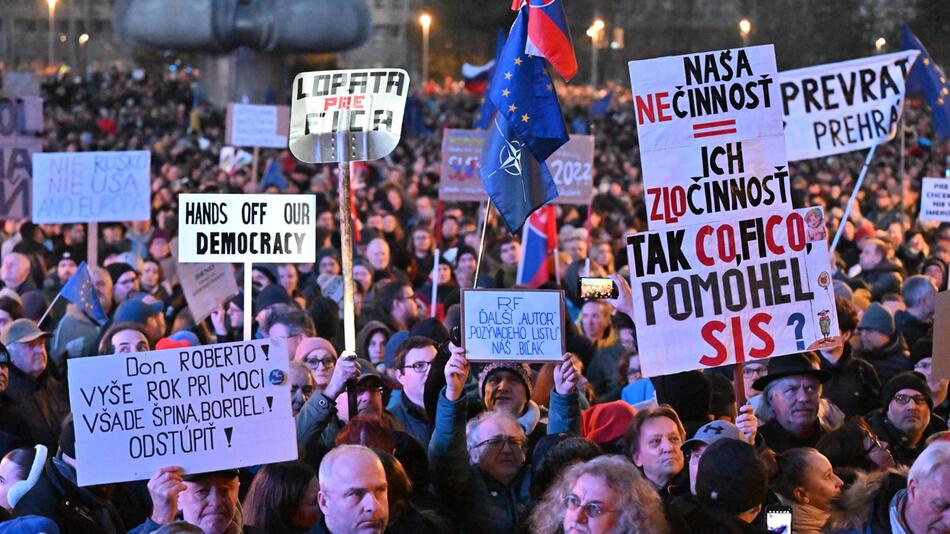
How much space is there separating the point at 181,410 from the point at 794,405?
2.73 meters

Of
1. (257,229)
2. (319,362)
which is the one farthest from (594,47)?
(319,362)

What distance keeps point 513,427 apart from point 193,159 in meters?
20.7

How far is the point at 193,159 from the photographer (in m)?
26.5

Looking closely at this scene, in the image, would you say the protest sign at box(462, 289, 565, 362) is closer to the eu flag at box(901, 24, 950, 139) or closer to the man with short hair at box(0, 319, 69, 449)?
the man with short hair at box(0, 319, 69, 449)

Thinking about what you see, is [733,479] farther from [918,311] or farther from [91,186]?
[91,186]

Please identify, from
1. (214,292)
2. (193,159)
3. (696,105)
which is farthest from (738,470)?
(193,159)

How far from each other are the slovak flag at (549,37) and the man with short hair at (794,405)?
1.80 metres

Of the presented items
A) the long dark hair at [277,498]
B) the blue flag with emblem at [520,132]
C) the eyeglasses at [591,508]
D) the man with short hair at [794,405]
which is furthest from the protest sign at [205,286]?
the eyeglasses at [591,508]

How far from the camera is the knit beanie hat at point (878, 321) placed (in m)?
9.67

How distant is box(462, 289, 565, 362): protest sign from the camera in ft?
23.1

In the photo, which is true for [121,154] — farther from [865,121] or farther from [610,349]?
[865,121]

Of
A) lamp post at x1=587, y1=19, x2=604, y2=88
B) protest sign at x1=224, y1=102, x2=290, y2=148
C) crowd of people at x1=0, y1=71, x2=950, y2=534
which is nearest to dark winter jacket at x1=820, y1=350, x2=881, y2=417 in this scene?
crowd of people at x1=0, y1=71, x2=950, y2=534

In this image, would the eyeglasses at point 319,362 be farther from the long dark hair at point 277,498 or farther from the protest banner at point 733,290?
the long dark hair at point 277,498

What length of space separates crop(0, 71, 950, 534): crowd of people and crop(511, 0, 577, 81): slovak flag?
3.73ft
